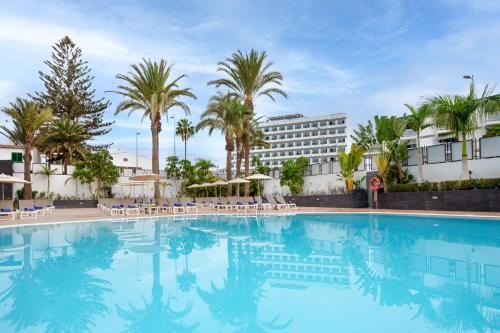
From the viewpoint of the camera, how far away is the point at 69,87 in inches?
1810

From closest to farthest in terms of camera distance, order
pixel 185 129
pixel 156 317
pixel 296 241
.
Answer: pixel 156 317
pixel 296 241
pixel 185 129

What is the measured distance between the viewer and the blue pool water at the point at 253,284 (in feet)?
16.2

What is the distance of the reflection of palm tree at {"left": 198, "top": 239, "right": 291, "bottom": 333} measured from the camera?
4.88 m

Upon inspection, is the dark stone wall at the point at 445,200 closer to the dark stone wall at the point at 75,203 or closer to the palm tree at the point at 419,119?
the palm tree at the point at 419,119

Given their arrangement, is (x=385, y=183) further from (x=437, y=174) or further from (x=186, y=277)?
(x=186, y=277)

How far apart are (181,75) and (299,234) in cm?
1689

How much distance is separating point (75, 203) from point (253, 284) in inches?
1142

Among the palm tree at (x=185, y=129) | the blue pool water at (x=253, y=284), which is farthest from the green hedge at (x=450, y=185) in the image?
the palm tree at (x=185, y=129)

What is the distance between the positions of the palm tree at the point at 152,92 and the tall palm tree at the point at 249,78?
3.56 meters

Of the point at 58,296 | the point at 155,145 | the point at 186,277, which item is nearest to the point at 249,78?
the point at 155,145

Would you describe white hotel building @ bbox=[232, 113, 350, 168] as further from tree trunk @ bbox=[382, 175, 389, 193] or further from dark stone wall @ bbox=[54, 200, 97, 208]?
tree trunk @ bbox=[382, 175, 389, 193]

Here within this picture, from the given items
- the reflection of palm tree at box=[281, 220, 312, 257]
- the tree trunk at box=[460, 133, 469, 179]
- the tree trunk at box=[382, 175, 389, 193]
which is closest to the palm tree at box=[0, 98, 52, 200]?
the reflection of palm tree at box=[281, 220, 312, 257]

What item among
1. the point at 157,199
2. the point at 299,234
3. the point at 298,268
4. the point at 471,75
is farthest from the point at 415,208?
the point at 298,268

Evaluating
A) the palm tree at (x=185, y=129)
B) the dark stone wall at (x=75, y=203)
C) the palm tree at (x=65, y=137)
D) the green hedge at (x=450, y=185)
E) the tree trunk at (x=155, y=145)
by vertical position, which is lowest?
the dark stone wall at (x=75, y=203)
